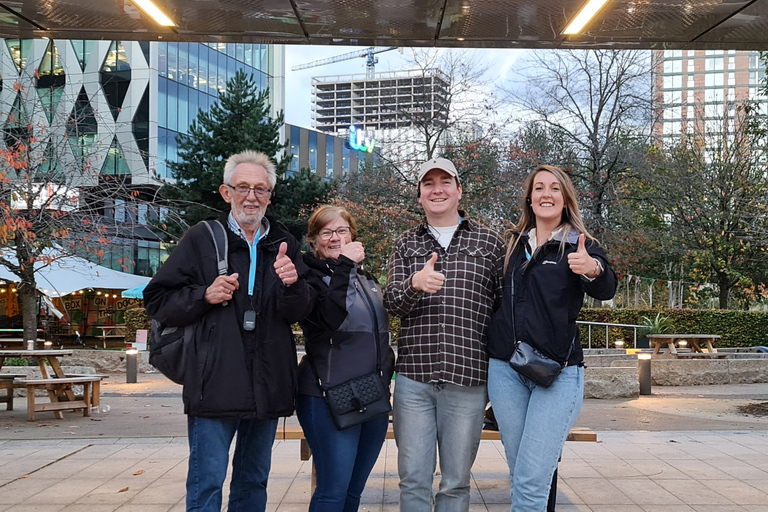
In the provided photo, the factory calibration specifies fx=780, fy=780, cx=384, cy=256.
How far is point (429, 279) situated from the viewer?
3.38 metres

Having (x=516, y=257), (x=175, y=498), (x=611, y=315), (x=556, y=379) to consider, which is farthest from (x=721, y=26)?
(x=611, y=315)

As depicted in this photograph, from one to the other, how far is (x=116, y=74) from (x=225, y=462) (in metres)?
37.2

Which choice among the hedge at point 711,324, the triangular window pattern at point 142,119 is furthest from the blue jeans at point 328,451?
the triangular window pattern at point 142,119

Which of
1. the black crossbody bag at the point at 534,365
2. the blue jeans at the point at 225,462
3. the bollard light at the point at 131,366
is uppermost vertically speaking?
the black crossbody bag at the point at 534,365

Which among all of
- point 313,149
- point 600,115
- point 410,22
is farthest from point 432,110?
point 313,149

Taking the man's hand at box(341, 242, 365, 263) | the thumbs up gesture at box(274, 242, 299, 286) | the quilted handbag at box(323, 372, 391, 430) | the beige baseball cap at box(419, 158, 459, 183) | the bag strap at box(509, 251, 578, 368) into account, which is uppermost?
the beige baseball cap at box(419, 158, 459, 183)

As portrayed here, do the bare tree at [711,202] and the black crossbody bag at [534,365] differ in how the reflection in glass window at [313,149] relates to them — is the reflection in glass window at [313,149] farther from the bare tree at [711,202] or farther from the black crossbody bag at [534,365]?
the black crossbody bag at [534,365]

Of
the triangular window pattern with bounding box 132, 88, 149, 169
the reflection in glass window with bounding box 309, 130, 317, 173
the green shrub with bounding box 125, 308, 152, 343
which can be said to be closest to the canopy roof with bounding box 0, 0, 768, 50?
the green shrub with bounding box 125, 308, 152, 343

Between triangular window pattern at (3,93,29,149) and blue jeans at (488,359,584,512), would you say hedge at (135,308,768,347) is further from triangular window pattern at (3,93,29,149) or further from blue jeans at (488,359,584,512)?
blue jeans at (488,359,584,512)

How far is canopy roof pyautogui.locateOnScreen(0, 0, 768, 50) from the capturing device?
14.2 feet

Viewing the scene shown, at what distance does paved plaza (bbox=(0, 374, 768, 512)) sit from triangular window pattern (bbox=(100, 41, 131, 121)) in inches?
1213

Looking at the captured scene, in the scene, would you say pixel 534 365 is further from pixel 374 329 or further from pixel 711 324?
pixel 711 324

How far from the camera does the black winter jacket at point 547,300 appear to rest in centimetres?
341

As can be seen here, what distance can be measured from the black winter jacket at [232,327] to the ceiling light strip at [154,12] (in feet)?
5.13
